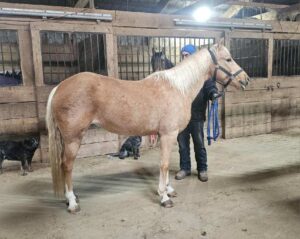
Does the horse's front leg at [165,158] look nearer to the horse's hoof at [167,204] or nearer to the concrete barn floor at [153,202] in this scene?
the horse's hoof at [167,204]

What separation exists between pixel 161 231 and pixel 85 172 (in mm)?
1642

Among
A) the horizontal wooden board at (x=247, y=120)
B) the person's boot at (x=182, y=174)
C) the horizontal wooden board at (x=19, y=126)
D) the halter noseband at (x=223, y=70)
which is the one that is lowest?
the person's boot at (x=182, y=174)

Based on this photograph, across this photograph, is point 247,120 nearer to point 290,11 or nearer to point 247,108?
point 247,108

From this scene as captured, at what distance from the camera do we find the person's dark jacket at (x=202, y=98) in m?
2.90

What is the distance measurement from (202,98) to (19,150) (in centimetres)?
228

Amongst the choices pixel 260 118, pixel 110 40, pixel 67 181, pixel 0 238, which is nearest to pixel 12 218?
pixel 0 238

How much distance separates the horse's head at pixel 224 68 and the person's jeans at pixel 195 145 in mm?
582

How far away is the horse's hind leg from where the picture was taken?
2.26 metres

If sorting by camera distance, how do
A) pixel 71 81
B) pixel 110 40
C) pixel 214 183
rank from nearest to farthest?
pixel 71 81
pixel 214 183
pixel 110 40

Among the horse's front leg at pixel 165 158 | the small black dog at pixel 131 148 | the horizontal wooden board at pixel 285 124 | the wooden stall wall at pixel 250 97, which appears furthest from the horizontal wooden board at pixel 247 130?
the horse's front leg at pixel 165 158

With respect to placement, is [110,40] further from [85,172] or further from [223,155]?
[223,155]

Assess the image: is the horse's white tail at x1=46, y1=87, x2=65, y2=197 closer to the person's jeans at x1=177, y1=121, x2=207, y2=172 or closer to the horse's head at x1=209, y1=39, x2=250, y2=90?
the person's jeans at x1=177, y1=121, x2=207, y2=172

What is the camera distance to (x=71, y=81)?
2.26 metres

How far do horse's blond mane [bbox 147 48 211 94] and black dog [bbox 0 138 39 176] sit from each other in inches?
71.5
